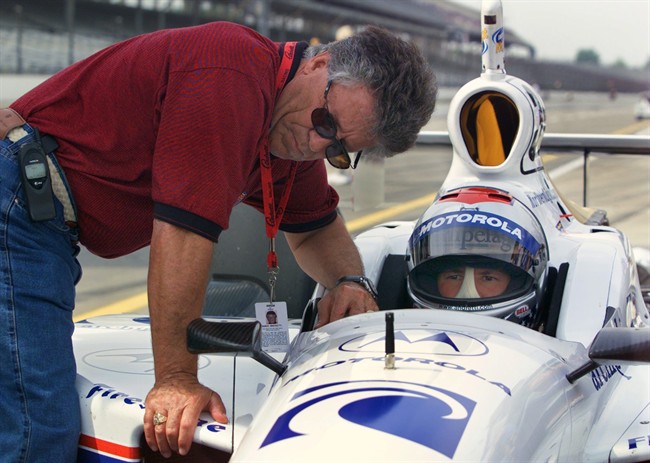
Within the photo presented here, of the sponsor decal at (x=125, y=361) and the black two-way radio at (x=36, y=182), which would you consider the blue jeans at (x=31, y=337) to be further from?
the sponsor decal at (x=125, y=361)

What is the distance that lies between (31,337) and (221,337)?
0.54 meters

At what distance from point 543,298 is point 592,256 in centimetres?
22

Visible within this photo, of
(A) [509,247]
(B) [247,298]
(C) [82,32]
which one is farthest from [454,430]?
(C) [82,32]

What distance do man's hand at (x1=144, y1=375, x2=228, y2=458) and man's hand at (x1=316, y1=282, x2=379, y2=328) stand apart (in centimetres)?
73

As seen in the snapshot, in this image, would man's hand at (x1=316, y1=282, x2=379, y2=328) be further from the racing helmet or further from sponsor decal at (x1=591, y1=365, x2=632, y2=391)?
sponsor decal at (x1=591, y1=365, x2=632, y2=391)

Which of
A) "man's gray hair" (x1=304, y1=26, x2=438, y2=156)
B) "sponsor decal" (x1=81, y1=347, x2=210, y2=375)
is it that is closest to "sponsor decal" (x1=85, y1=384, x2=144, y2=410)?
"sponsor decal" (x1=81, y1=347, x2=210, y2=375)

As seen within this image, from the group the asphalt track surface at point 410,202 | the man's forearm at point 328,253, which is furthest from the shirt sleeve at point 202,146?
the asphalt track surface at point 410,202

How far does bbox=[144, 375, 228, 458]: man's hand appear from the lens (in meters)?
2.11

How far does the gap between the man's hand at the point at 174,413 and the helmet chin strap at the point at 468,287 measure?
1.08m

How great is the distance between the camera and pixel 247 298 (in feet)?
13.3

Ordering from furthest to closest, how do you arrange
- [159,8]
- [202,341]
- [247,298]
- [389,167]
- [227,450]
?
[159,8], [389,167], [247,298], [227,450], [202,341]

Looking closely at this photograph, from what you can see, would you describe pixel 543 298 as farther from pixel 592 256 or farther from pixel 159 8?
pixel 159 8

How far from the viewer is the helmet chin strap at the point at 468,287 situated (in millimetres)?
2934

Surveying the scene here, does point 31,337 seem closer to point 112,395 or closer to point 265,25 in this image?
point 112,395
